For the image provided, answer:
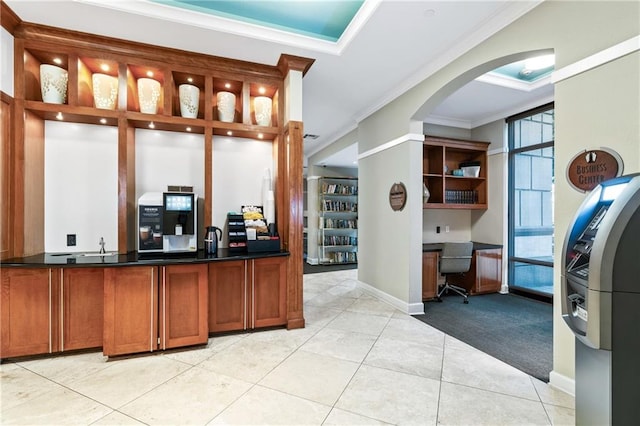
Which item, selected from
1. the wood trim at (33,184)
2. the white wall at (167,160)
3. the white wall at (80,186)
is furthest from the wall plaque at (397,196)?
the wood trim at (33,184)

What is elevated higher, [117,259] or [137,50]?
[137,50]

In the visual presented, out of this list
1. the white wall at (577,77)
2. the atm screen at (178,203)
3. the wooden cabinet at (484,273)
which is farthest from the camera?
the wooden cabinet at (484,273)

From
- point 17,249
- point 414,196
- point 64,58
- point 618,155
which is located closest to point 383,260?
point 414,196

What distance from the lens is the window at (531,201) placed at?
4.63 m

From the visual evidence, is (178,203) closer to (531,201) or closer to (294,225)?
(294,225)

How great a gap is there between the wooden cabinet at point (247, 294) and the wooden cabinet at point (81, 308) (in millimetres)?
1004

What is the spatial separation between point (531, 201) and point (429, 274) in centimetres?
219

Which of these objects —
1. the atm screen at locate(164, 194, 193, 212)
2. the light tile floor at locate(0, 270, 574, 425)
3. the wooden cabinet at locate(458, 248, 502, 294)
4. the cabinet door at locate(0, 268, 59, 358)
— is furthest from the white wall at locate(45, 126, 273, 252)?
the wooden cabinet at locate(458, 248, 502, 294)

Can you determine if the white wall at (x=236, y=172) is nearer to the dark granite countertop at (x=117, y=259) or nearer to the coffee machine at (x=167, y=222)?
the coffee machine at (x=167, y=222)

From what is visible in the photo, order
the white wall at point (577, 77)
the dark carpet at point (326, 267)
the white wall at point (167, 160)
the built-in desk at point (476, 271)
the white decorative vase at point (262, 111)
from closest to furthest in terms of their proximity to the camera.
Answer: the white wall at point (577, 77) < the white wall at point (167, 160) < the white decorative vase at point (262, 111) < the built-in desk at point (476, 271) < the dark carpet at point (326, 267)

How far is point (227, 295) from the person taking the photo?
10.4 ft

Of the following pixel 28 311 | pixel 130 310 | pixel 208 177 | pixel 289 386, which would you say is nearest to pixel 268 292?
pixel 289 386

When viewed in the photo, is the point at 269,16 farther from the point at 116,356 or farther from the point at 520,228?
the point at 520,228

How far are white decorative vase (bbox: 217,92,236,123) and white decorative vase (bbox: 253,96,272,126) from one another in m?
0.29
